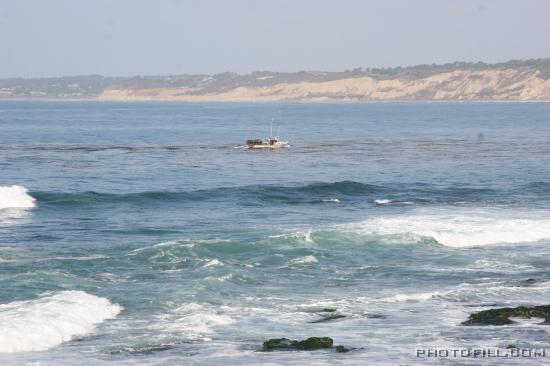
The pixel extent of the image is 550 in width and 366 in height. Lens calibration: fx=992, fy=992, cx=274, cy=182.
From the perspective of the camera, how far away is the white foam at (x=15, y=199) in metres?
51.7

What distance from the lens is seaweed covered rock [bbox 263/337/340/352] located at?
23344 mm

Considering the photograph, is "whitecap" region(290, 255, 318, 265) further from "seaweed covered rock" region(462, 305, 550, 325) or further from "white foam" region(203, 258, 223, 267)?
"seaweed covered rock" region(462, 305, 550, 325)

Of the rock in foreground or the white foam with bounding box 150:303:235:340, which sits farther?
the white foam with bounding box 150:303:235:340

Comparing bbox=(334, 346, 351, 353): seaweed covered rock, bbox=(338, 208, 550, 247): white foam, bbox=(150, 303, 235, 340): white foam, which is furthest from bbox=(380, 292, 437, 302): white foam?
bbox=(338, 208, 550, 247): white foam

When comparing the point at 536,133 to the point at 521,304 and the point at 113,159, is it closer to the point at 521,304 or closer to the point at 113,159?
the point at 113,159

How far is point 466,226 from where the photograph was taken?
43312 millimetres

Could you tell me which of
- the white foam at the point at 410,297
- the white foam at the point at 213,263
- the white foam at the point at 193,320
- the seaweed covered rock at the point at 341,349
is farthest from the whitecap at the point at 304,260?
the seaweed covered rock at the point at 341,349

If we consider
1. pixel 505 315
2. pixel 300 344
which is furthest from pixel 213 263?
pixel 505 315

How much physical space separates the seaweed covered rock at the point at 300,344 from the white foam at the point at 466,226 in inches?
667

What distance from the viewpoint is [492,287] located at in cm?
3048

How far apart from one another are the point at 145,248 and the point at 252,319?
1160 centimetres

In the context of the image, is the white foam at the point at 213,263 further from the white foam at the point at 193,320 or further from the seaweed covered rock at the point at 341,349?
the seaweed covered rock at the point at 341,349

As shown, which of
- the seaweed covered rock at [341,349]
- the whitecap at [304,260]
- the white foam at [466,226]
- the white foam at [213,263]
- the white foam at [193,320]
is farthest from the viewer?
the white foam at [466,226]

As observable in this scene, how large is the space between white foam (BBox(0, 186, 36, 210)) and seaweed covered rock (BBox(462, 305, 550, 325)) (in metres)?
31.7
